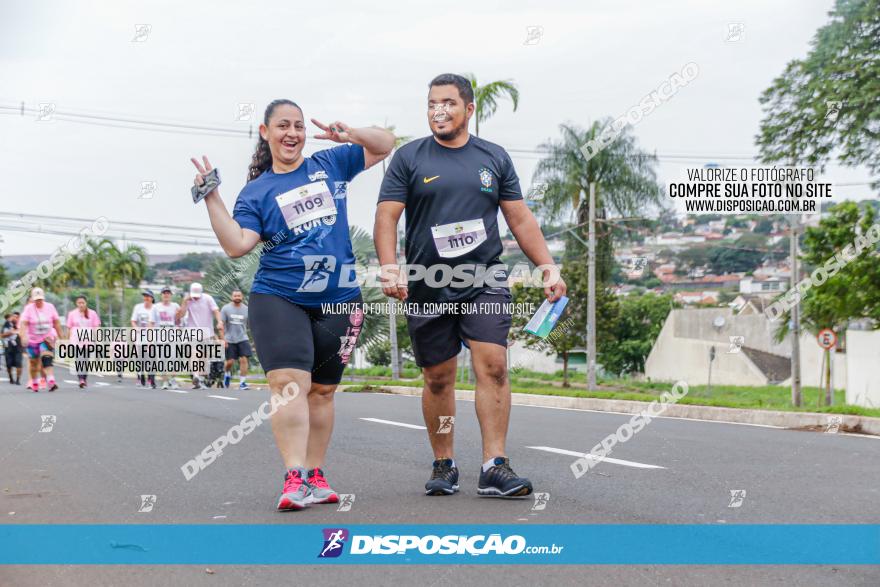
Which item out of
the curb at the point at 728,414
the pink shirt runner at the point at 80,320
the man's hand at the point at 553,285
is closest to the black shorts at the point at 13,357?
the pink shirt runner at the point at 80,320

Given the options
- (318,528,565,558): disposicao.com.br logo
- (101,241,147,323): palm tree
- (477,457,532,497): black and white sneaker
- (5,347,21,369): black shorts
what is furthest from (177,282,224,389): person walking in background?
(101,241,147,323): palm tree

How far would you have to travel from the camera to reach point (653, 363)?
6209 cm

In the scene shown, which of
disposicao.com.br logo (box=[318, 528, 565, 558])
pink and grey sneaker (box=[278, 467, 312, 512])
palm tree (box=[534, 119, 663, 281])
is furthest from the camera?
palm tree (box=[534, 119, 663, 281])

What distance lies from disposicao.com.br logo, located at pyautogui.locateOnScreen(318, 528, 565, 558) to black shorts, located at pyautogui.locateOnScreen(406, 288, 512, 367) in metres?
1.29

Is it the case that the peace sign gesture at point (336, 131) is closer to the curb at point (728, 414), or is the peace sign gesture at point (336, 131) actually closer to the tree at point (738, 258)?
the curb at point (728, 414)

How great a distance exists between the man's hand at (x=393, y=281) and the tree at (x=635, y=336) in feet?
205

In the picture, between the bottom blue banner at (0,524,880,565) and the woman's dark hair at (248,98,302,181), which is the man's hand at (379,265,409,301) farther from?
the bottom blue banner at (0,524,880,565)

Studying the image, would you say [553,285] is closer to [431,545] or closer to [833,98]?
[431,545]

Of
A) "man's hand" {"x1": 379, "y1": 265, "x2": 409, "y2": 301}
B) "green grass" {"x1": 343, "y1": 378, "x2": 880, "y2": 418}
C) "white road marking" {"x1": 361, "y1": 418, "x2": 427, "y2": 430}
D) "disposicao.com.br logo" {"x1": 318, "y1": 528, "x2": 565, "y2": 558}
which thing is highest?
"man's hand" {"x1": 379, "y1": 265, "x2": 409, "y2": 301}

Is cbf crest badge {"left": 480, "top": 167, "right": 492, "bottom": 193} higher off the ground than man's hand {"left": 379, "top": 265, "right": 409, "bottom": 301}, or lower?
higher

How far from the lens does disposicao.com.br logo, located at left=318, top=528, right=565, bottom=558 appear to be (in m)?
3.93

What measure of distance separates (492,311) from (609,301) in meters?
35.9

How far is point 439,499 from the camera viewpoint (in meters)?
5.07

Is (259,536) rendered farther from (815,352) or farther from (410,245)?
(815,352)
